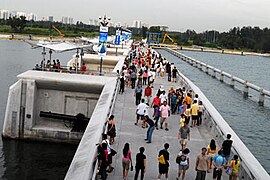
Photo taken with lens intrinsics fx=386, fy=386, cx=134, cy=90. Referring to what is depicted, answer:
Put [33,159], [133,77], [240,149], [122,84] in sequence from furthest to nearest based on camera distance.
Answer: [133,77], [122,84], [33,159], [240,149]

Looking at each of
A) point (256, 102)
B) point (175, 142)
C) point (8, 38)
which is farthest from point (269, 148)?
point (8, 38)

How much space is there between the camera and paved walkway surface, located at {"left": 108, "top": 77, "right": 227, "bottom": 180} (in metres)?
11.2

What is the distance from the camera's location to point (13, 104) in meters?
19.3

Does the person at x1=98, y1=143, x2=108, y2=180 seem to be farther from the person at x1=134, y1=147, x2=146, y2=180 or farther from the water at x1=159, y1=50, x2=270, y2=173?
the water at x1=159, y1=50, x2=270, y2=173

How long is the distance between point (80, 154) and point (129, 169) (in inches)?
57.1

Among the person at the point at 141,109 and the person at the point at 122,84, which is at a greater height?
the person at the point at 122,84

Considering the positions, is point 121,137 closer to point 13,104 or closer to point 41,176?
point 41,176

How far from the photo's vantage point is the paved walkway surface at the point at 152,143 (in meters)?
11.2

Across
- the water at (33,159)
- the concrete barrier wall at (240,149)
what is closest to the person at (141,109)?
the concrete barrier wall at (240,149)

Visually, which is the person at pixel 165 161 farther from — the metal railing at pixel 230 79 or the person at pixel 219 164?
the metal railing at pixel 230 79

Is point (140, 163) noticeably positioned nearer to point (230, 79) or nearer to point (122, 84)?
point (122, 84)

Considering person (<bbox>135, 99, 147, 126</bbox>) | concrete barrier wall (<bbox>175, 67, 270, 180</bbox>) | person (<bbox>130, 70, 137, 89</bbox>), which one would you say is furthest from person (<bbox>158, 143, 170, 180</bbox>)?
person (<bbox>130, 70, 137, 89</bbox>)

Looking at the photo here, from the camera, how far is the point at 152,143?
44.1ft

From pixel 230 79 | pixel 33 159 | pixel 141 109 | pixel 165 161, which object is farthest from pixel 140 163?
pixel 230 79
